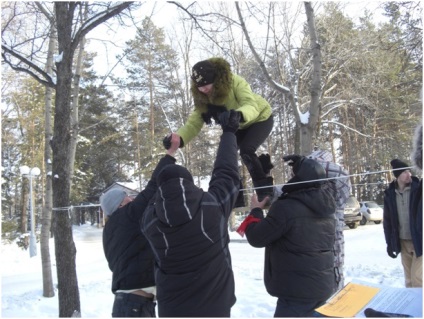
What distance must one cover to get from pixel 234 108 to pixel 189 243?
1.26 meters

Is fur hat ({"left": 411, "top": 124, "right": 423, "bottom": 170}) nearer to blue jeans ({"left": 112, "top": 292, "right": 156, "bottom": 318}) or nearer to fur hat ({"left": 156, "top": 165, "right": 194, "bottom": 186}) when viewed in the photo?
fur hat ({"left": 156, "top": 165, "right": 194, "bottom": 186})

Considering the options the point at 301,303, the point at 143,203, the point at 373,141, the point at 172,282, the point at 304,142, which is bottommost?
the point at 301,303

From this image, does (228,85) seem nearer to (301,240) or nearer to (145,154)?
(301,240)

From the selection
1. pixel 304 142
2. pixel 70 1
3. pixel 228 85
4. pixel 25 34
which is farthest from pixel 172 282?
pixel 25 34

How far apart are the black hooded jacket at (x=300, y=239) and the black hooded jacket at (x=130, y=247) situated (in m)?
0.75

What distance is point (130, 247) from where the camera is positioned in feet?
8.90

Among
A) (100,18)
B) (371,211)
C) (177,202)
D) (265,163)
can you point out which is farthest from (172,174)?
(371,211)

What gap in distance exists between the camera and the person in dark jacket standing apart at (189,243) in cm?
212

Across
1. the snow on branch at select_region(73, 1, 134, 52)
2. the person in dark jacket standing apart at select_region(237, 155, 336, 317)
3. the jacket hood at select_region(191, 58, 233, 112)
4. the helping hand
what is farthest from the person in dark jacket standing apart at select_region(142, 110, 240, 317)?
the snow on branch at select_region(73, 1, 134, 52)

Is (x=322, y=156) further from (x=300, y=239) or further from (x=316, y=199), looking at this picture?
(x=300, y=239)

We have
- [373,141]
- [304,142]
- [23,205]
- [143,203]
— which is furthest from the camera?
[23,205]

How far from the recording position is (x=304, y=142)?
4832mm

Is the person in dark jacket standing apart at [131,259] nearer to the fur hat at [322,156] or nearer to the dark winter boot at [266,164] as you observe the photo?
the dark winter boot at [266,164]

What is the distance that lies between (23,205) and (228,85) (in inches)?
940
